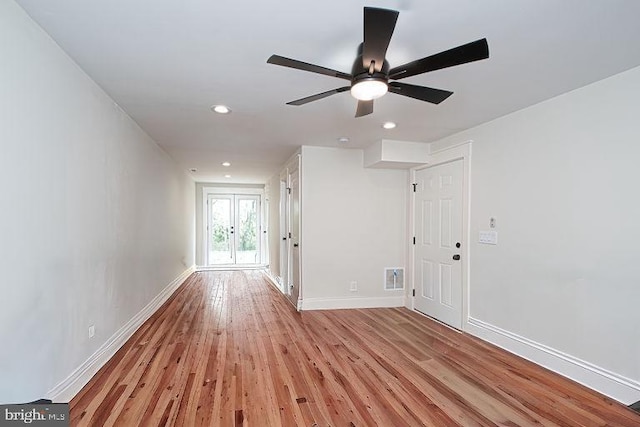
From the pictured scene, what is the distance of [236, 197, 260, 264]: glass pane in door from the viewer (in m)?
9.06

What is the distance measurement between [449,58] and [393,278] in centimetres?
369

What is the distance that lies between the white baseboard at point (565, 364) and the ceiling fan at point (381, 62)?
241 centimetres

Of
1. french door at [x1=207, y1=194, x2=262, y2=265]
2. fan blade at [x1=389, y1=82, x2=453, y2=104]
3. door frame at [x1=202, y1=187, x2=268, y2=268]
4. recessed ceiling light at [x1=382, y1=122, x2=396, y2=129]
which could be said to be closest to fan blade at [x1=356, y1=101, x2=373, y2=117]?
fan blade at [x1=389, y1=82, x2=453, y2=104]

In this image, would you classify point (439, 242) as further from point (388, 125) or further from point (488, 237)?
point (388, 125)

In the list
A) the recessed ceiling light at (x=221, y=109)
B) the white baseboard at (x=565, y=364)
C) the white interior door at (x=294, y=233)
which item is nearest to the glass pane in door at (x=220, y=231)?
the white interior door at (x=294, y=233)

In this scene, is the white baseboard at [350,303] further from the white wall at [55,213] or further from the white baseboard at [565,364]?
the white wall at [55,213]

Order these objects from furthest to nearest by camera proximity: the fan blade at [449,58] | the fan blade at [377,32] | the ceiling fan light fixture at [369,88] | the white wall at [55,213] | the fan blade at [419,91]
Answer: the fan blade at [419,91], the ceiling fan light fixture at [369,88], the white wall at [55,213], the fan blade at [449,58], the fan blade at [377,32]

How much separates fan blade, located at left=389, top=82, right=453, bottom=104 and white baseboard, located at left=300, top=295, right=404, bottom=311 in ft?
10.9

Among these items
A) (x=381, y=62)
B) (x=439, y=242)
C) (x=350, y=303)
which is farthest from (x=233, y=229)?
(x=381, y=62)

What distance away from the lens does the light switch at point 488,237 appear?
3.35 meters

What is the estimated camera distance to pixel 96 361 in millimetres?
2592

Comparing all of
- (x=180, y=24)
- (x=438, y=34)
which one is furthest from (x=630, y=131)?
(x=180, y=24)

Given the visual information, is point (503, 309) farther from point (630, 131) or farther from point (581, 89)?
point (581, 89)

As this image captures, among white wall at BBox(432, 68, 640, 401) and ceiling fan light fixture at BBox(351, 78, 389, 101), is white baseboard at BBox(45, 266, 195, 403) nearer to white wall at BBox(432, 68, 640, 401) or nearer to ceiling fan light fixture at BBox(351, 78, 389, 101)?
ceiling fan light fixture at BBox(351, 78, 389, 101)
